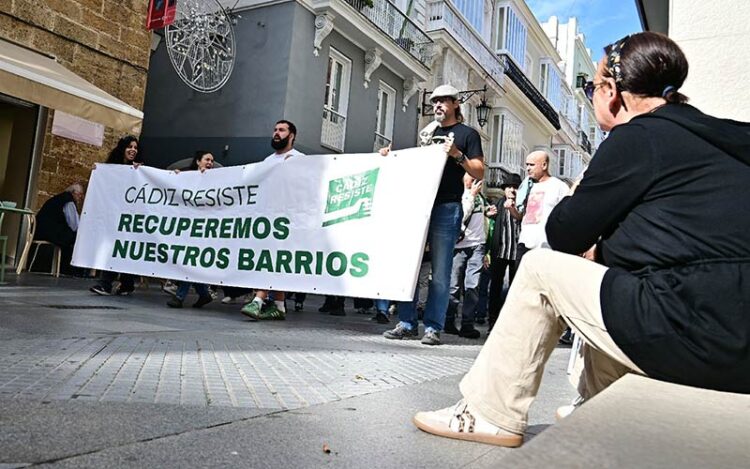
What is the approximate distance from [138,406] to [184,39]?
37.7ft

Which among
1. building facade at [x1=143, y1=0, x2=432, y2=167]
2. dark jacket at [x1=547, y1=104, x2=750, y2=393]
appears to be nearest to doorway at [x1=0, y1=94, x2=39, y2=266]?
building facade at [x1=143, y1=0, x2=432, y2=167]

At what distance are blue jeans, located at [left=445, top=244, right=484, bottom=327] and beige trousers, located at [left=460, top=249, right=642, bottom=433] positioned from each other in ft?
13.7

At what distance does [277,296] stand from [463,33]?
1818cm

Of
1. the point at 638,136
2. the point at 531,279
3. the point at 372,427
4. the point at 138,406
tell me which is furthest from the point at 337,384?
the point at 638,136

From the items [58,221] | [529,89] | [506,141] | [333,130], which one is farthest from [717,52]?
[529,89]

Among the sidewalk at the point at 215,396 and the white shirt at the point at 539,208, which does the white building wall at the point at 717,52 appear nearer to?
the white shirt at the point at 539,208

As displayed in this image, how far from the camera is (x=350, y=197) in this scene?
5270 mm

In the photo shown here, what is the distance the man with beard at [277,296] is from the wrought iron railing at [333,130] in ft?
30.2

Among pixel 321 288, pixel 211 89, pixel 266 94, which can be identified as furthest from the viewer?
pixel 266 94

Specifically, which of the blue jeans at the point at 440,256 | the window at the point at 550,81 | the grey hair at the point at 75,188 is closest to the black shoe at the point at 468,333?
the blue jeans at the point at 440,256

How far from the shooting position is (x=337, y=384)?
2.69 meters

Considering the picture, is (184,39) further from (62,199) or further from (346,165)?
(346,165)

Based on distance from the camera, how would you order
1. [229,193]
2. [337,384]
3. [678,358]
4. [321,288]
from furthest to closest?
[229,193] → [321,288] → [337,384] → [678,358]

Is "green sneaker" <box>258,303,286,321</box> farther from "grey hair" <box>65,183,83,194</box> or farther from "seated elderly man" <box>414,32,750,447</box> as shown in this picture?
"grey hair" <box>65,183,83,194</box>
